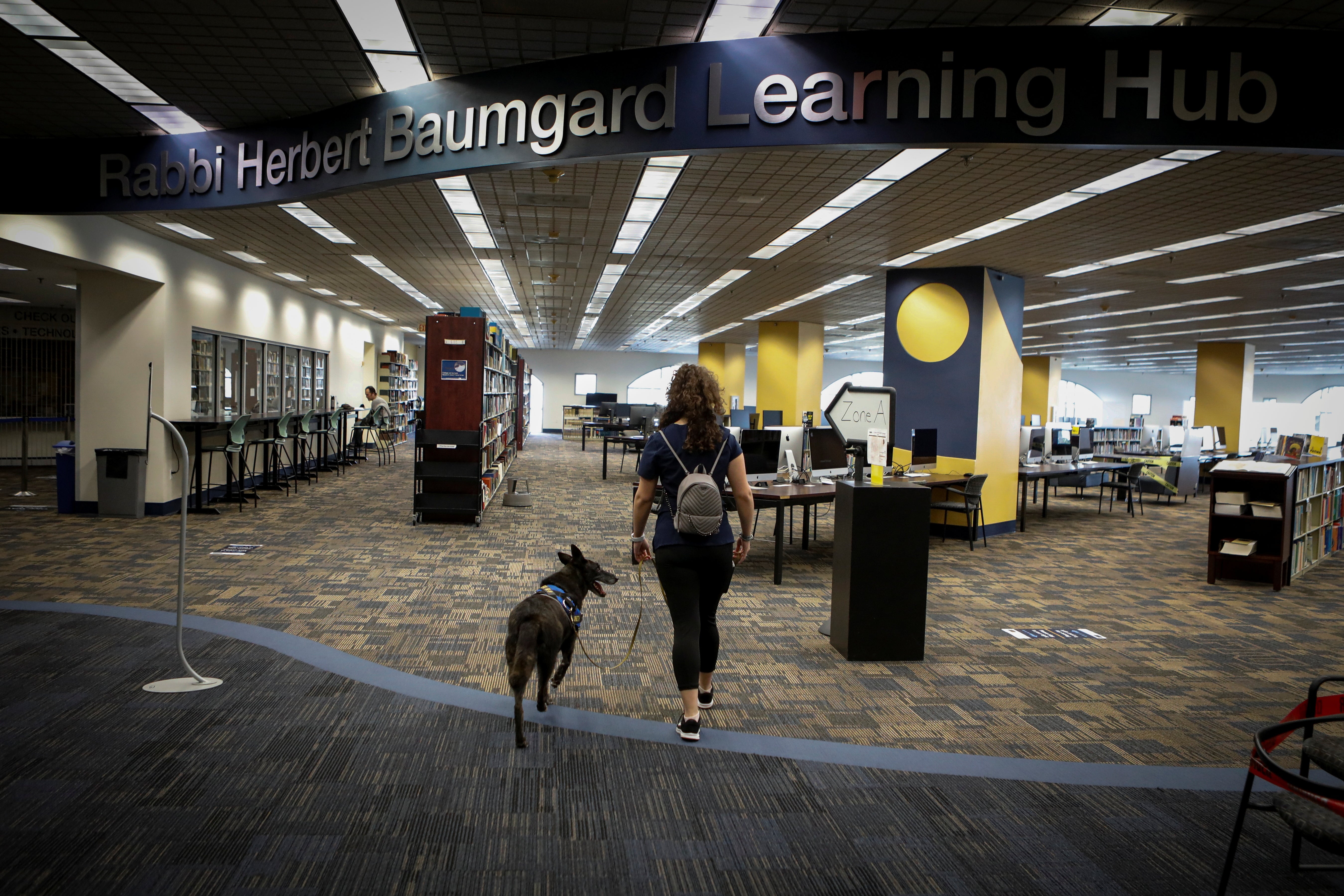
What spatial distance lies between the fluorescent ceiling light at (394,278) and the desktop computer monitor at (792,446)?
6.28 m

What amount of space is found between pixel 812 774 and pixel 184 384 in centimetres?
986

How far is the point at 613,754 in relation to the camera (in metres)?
3.11

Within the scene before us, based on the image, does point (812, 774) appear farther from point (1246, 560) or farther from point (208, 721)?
point (1246, 560)

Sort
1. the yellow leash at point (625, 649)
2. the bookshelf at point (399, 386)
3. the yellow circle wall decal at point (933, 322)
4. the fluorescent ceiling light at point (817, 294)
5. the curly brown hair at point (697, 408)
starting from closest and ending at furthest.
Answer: the curly brown hair at point (697, 408) → the yellow leash at point (625, 649) → the yellow circle wall decal at point (933, 322) → the fluorescent ceiling light at point (817, 294) → the bookshelf at point (399, 386)

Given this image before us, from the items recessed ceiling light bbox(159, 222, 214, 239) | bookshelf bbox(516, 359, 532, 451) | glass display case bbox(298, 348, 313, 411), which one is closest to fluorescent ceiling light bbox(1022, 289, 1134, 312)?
recessed ceiling light bbox(159, 222, 214, 239)

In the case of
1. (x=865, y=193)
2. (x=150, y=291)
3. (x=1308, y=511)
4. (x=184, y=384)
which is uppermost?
(x=865, y=193)

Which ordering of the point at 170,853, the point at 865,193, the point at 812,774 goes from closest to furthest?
the point at 170,853, the point at 812,774, the point at 865,193

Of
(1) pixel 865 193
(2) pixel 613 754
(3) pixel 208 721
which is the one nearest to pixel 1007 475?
(1) pixel 865 193

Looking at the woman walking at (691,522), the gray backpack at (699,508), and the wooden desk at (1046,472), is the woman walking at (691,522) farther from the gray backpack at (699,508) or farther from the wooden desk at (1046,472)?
the wooden desk at (1046,472)

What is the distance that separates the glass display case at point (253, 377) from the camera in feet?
38.7

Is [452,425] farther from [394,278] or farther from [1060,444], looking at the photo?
[1060,444]

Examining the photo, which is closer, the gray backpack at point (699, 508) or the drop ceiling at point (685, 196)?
the gray backpack at point (699, 508)

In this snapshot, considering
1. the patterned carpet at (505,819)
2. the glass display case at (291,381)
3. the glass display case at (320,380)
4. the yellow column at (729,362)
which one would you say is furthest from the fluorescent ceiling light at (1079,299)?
the glass display case at (320,380)

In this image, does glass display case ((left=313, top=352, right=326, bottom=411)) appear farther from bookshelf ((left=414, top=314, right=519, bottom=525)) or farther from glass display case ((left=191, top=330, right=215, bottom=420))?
bookshelf ((left=414, top=314, right=519, bottom=525))
